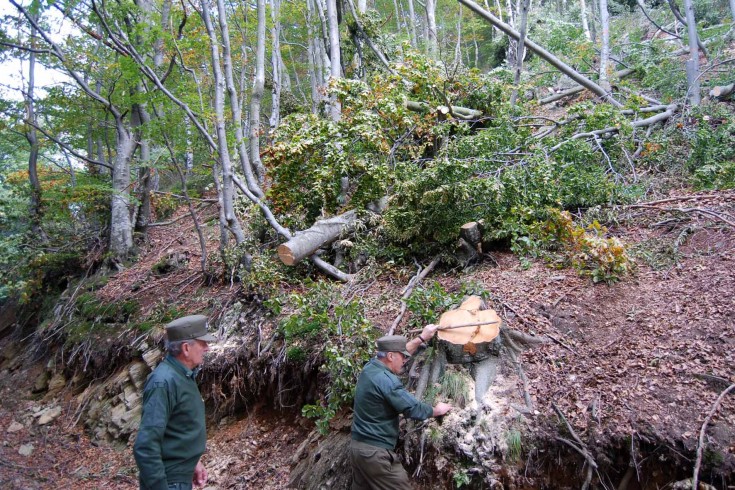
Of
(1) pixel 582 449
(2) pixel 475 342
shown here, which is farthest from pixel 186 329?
(1) pixel 582 449

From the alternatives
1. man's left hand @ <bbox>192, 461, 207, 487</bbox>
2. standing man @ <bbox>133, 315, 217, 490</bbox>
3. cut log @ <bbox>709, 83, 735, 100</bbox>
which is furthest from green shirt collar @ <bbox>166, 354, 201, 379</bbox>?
cut log @ <bbox>709, 83, 735, 100</bbox>

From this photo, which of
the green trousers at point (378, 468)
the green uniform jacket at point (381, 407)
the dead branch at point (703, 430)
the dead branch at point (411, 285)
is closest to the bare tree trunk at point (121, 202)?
the dead branch at point (411, 285)

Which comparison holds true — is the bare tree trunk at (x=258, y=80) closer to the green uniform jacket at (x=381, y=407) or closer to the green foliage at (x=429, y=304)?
the green foliage at (x=429, y=304)

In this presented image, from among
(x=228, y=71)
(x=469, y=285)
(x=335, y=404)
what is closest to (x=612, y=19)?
(x=228, y=71)

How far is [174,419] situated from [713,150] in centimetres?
832

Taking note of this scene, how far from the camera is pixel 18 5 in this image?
29.0 ft

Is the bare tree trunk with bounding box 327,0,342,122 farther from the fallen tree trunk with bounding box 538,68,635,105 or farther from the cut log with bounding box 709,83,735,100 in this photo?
the cut log with bounding box 709,83,735,100

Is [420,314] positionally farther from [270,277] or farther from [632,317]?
[270,277]

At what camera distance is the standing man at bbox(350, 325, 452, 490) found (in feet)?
12.4

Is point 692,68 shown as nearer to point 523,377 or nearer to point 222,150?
point 523,377

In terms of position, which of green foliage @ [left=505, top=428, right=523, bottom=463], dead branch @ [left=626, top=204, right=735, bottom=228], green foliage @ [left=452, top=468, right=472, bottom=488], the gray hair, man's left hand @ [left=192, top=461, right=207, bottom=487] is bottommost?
green foliage @ [left=452, top=468, right=472, bottom=488]

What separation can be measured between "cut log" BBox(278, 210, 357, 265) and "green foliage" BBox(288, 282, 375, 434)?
0.81 metres

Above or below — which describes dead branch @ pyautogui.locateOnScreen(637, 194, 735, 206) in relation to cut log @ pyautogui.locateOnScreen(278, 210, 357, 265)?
below

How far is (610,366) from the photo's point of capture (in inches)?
168
